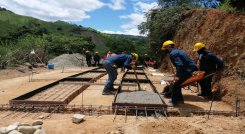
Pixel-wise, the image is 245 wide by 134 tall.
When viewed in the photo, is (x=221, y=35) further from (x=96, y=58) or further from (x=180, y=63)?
(x=96, y=58)

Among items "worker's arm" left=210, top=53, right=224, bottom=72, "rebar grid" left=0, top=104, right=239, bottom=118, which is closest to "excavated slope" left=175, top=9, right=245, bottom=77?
"worker's arm" left=210, top=53, right=224, bottom=72

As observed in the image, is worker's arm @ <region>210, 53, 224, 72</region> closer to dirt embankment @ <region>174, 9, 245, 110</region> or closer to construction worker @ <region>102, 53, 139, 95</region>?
dirt embankment @ <region>174, 9, 245, 110</region>

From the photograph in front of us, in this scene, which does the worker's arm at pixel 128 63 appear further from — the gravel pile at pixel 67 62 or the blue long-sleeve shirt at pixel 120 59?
the gravel pile at pixel 67 62

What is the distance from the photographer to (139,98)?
846 cm

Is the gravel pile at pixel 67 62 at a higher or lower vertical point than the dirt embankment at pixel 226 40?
lower

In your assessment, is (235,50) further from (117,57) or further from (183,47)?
(183,47)

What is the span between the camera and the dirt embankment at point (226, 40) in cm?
912

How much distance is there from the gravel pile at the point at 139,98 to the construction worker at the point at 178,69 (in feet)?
1.38

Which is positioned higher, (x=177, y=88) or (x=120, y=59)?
(x=120, y=59)

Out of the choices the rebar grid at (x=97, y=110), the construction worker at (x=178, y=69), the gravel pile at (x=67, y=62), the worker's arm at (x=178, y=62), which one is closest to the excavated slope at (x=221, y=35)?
the construction worker at (x=178, y=69)

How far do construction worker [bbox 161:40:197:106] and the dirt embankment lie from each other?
1.33m

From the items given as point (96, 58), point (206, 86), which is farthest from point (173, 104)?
point (96, 58)

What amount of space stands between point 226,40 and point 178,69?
340cm

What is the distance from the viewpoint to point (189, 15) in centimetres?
1731
